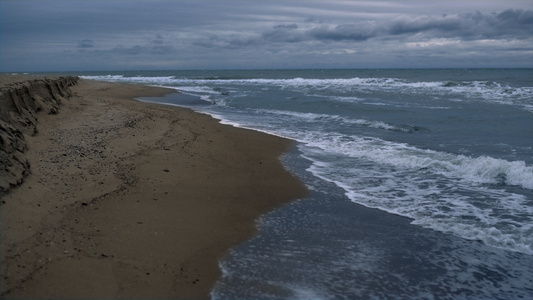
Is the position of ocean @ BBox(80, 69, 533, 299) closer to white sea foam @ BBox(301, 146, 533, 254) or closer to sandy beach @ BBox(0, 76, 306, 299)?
white sea foam @ BBox(301, 146, 533, 254)

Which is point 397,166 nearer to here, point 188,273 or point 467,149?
point 467,149

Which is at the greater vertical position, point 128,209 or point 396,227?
point 128,209

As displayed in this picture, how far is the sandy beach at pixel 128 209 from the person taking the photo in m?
4.23

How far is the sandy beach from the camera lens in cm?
423

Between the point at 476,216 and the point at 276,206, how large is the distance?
2949 mm

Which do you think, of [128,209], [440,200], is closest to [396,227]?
[440,200]

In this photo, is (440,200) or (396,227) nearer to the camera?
(396,227)

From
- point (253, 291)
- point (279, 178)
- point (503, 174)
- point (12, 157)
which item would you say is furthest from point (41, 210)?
point (503, 174)

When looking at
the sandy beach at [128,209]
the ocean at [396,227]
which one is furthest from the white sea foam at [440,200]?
the sandy beach at [128,209]

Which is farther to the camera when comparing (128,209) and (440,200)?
(440,200)

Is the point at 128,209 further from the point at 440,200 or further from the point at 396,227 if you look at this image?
the point at 440,200

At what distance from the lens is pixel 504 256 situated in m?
5.21

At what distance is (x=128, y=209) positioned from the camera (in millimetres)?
6000

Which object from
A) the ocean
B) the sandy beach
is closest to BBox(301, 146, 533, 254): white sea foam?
the ocean
